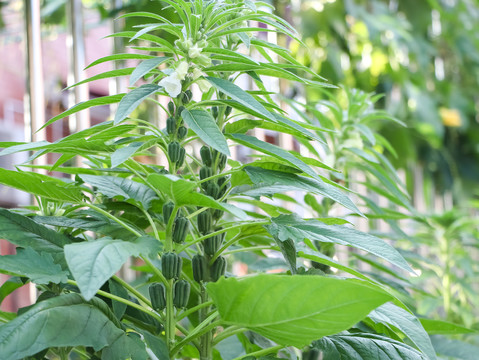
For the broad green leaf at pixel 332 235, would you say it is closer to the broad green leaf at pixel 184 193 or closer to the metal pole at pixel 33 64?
the broad green leaf at pixel 184 193

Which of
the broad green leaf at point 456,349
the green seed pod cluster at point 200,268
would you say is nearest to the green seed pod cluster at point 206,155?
the green seed pod cluster at point 200,268

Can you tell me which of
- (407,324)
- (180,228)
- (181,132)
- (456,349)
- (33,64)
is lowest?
(456,349)

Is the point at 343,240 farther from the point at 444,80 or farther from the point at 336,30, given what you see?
the point at 444,80

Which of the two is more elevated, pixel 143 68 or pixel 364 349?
pixel 143 68

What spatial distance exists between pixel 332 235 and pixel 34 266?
0.28 metres

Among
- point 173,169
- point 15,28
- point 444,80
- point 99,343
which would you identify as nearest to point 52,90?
point 15,28

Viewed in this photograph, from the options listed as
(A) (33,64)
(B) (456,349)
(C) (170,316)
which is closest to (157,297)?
(C) (170,316)

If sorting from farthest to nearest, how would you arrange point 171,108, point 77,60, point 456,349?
point 77,60 → point 456,349 → point 171,108

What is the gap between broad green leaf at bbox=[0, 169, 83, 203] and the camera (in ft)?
1.84

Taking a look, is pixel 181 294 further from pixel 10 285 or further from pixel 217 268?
pixel 10 285

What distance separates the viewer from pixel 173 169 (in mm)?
626

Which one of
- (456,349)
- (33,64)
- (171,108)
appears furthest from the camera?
(33,64)

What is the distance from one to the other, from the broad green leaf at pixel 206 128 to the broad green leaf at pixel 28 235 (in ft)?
0.60

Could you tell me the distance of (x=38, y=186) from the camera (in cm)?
58
